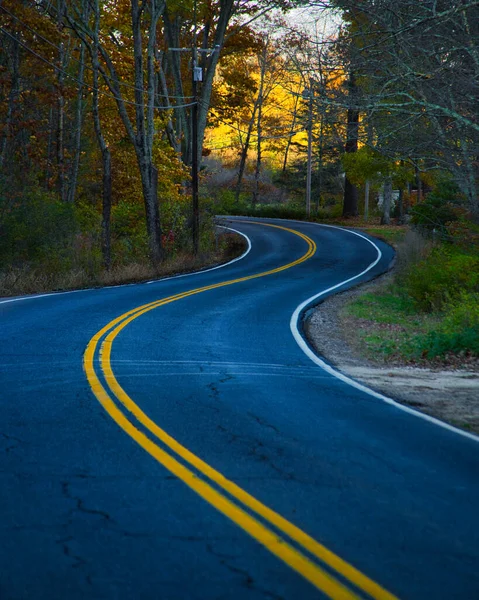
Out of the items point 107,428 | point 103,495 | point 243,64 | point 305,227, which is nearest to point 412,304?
point 107,428

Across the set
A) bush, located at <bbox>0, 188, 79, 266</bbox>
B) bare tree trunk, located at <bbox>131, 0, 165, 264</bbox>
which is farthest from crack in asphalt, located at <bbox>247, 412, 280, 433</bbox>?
bare tree trunk, located at <bbox>131, 0, 165, 264</bbox>

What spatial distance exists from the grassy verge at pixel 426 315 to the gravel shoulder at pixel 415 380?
453 mm

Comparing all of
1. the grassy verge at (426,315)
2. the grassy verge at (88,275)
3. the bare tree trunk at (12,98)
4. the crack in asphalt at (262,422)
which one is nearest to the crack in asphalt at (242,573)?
the crack in asphalt at (262,422)

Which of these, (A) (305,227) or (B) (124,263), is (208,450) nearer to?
(B) (124,263)

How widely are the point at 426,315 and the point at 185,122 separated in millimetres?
23905

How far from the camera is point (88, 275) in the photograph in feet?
74.1

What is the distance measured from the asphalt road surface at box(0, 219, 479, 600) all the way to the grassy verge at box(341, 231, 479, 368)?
2170 millimetres

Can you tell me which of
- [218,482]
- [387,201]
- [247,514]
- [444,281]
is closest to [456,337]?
[444,281]

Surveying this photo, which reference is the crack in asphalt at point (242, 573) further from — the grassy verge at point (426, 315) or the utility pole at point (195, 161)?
the utility pole at point (195, 161)

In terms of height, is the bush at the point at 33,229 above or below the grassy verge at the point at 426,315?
above

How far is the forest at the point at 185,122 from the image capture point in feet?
48.3

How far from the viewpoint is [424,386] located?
30.2 ft

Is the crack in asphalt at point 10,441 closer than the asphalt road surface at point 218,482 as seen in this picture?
No

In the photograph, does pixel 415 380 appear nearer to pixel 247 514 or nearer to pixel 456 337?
pixel 456 337
